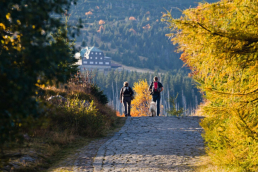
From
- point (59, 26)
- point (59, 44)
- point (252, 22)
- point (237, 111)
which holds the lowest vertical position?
point (237, 111)

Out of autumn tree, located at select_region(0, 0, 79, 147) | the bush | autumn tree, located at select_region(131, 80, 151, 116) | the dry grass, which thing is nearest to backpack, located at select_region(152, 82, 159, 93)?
the bush

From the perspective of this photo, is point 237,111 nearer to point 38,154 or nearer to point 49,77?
point 49,77

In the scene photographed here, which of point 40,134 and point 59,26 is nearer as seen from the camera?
point 59,26

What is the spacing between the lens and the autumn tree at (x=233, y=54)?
4.86m

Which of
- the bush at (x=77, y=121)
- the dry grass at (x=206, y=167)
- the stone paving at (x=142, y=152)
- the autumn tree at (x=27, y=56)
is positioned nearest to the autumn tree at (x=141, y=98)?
the stone paving at (x=142, y=152)

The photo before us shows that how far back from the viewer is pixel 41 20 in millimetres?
3049

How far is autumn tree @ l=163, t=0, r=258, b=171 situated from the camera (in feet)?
15.9

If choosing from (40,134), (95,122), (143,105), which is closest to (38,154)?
(40,134)

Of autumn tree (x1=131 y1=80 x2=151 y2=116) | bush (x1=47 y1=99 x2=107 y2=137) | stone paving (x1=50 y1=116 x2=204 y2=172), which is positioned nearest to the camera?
stone paving (x1=50 y1=116 x2=204 y2=172)

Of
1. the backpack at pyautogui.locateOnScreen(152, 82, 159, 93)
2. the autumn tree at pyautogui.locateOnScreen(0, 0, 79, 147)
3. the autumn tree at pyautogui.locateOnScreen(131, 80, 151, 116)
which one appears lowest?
the autumn tree at pyautogui.locateOnScreen(131, 80, 151, 116)

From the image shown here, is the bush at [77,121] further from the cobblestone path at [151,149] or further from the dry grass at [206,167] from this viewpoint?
the dry grass at [206,167]

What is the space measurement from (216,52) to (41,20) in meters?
3.15

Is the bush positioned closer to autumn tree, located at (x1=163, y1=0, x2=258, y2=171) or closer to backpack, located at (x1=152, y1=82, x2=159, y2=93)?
backpack, located at (x1=152, y1=82, x2=159, y2=93)

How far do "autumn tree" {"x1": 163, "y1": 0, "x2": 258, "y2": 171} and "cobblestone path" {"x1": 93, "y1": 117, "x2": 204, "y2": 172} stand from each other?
5.56 feet
